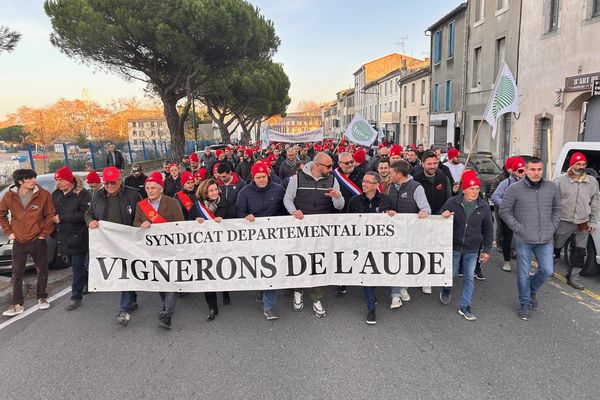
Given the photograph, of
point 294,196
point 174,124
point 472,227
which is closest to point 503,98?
point 472,227

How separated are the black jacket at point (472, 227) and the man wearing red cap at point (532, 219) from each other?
25 cm

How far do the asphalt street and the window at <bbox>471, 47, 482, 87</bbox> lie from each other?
19192 mm

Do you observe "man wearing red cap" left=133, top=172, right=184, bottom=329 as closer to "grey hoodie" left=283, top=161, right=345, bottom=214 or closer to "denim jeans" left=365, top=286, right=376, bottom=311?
"grey hoodie" left=283, top=161, right=345, bottom=214

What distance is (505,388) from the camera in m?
3.43

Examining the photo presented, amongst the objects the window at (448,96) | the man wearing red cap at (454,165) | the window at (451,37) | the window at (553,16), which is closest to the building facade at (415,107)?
the window at (448,96)

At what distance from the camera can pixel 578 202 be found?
17.5 ft

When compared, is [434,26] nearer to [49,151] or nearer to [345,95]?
[49,151]

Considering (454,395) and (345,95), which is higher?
(345,95)

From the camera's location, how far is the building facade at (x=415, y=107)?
113 feet

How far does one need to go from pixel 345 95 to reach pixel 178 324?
8110 centimetres

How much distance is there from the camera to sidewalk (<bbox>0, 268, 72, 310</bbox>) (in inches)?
218

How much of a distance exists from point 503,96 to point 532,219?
328 centimetres

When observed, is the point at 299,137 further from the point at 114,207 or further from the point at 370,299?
the point at 370,299

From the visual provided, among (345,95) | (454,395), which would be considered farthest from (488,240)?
(345,95)
